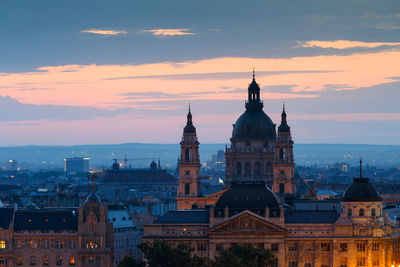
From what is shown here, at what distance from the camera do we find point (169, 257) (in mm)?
185750

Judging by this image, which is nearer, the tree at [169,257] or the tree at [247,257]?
the tree at [247,257]

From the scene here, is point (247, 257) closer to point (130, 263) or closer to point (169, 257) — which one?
point (169, 257)

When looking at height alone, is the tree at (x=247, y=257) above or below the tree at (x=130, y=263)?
above

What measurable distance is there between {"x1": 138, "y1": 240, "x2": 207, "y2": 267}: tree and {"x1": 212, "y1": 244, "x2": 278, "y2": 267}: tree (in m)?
3.95

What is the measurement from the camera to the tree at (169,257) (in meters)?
184

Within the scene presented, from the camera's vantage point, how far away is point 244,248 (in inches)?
7283

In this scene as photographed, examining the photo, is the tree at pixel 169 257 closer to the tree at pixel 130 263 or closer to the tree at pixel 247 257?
the tree at pixel 130 263

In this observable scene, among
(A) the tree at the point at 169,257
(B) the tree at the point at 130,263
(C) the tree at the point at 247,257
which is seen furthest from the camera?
(A) the tree at the point at 169,257

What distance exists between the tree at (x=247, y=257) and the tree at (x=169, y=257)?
3.95 m

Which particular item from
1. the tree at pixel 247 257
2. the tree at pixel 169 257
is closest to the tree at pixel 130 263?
the tree at pixel 169 257

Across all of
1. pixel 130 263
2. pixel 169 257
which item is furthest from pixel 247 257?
pixel 130 263

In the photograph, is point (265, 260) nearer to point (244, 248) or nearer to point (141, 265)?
point (244, 248)

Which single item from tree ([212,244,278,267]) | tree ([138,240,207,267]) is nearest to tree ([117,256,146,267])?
tree ([138,240,207,267])

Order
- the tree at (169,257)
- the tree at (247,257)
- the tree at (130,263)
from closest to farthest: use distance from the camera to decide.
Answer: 1. the tree at (247,257)
2. the tree at (130,263)
3. the tree at (169,257)
